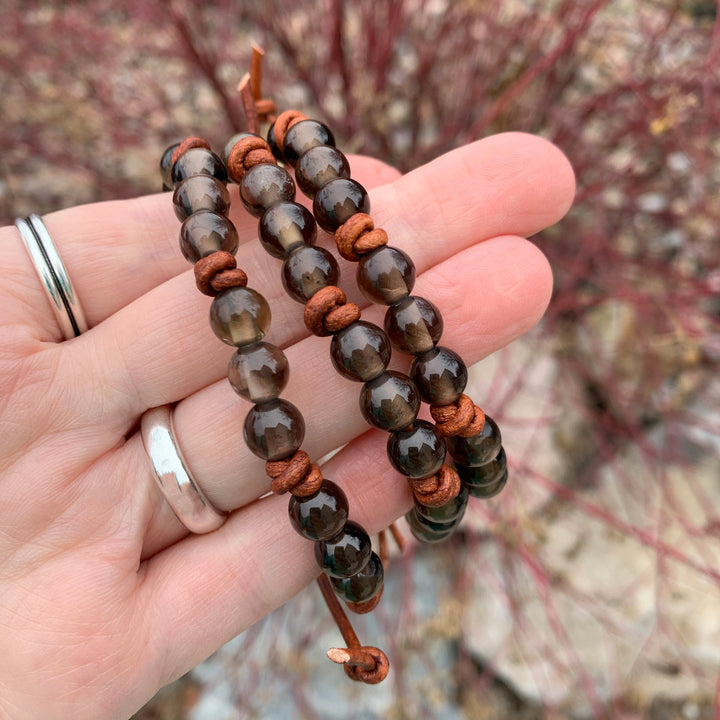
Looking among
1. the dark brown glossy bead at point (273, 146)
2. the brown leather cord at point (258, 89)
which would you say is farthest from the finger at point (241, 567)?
the brown leather cord at point (258, 89)

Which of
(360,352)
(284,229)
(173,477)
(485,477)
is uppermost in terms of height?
(284,229)

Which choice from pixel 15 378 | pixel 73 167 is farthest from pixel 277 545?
pixel 73 167

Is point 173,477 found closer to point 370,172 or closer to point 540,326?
point 370,172

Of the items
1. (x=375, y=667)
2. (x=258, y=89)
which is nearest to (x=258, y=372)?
(x=375, y=667)

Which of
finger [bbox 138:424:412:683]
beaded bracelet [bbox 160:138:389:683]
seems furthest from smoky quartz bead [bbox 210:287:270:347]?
finger [bbox 138:424:412:683]

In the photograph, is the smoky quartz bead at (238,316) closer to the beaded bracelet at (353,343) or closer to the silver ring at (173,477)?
the beaded bracelet at (353,343)

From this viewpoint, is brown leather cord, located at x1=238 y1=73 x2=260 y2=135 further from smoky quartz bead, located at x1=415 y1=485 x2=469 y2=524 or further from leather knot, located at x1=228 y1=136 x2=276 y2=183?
smoky quartz bead, located at x1=415 y1=485 x2=469 y2=524
